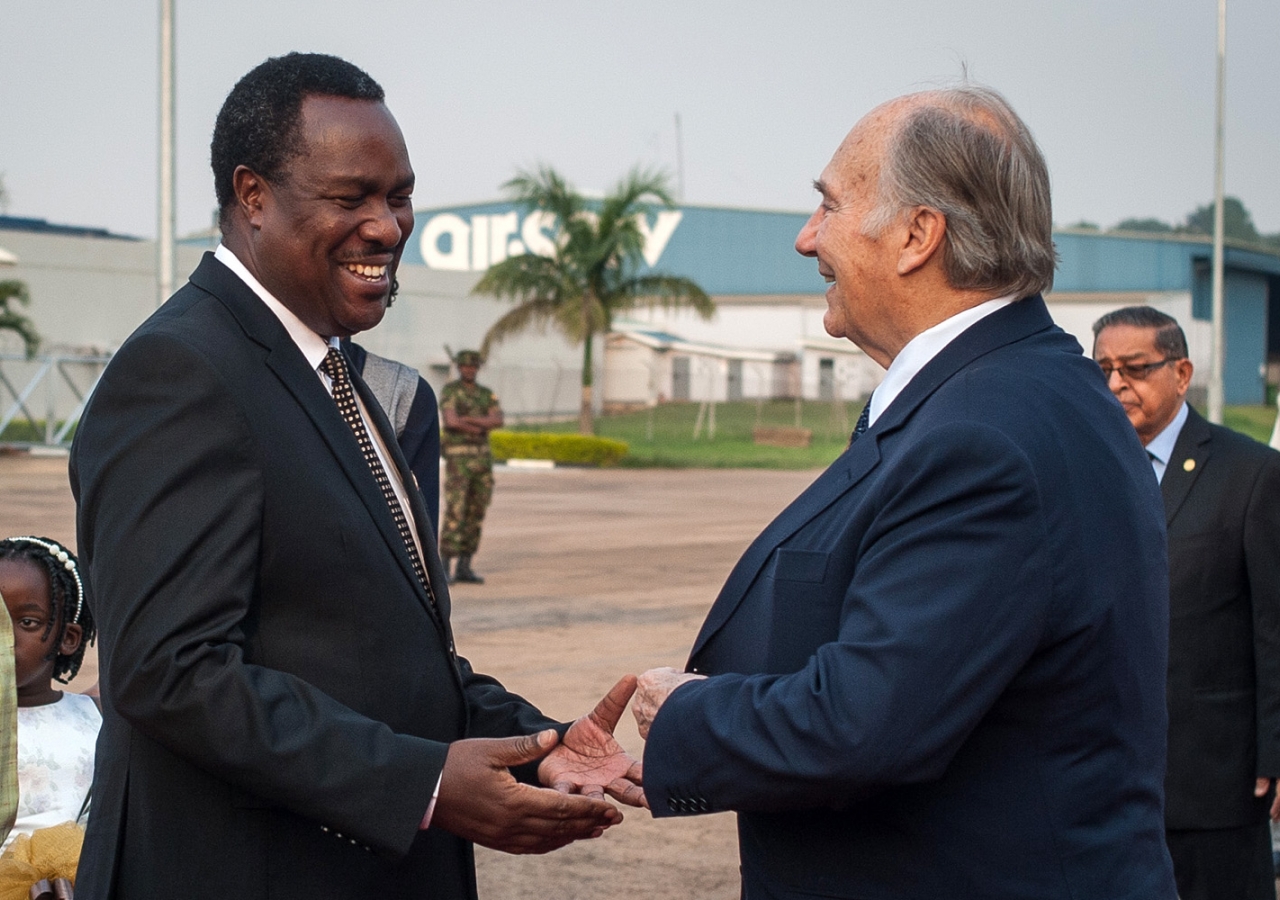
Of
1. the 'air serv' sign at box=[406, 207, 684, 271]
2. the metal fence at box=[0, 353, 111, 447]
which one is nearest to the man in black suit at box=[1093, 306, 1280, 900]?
the metal fence at box=[0, 353, 111, 447]

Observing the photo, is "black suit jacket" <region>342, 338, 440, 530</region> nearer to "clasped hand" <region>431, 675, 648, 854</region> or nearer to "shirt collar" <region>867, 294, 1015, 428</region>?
"clasped hand" <region>431, 675, 648, 854</region>

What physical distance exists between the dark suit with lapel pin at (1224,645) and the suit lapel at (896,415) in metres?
2.14

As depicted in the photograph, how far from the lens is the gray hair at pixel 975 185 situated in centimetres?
208

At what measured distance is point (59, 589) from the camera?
365 centimetres

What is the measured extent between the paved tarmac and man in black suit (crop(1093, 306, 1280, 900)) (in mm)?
1711

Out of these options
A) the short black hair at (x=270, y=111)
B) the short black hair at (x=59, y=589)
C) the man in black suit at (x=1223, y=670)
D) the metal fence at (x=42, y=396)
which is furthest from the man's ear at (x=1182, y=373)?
the metal fence at (x=42, y=396)

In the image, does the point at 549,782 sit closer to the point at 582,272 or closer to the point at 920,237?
the point at 920,237

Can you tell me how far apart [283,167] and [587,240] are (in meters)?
32.2

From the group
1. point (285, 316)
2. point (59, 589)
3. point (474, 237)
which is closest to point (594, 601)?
point (59, 589)

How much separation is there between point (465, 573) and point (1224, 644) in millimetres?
9020

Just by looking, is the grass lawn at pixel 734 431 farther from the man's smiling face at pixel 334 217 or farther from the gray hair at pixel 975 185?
the gray hair at pixel 975 185

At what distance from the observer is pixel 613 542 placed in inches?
631

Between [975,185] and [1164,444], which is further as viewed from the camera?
[1164,444]

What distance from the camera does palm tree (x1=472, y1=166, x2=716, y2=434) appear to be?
34.1 meters
